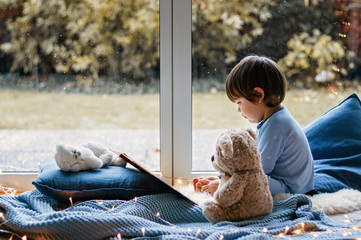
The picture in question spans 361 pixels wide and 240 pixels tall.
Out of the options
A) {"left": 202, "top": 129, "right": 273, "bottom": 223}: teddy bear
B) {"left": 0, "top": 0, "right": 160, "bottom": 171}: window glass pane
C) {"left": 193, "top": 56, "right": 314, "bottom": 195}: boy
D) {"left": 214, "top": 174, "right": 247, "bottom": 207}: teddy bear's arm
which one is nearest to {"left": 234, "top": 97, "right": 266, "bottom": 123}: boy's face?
{"left": 193, "top": 56, "right": 314, "bottom": 195}: boy

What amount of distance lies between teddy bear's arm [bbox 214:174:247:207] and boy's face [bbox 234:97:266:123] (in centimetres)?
34

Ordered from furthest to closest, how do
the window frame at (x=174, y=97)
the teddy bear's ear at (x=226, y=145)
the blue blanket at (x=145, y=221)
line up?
1. the window frame at (x=174, y=97)
2. the teddy bear's ear at (x=226, y=145)
3. the blue blanket at (x=145, y=221)

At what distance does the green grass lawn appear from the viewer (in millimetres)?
2324

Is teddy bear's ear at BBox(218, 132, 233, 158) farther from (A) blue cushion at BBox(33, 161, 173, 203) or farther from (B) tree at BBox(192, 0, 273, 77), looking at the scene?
(B) tree at BBox(192, 0, 273, 77)

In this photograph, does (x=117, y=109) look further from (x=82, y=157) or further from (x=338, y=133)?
(x=338, y=133)

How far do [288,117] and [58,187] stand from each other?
929mm

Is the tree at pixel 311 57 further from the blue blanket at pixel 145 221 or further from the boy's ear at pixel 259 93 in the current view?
the blue blanket at pixel 145 221

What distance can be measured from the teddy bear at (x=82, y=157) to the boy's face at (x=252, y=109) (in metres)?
0.59

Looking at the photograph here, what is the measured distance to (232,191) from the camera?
169 centimetres

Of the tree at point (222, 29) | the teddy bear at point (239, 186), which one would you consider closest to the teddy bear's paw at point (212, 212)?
the teddy bear at point (239, 186)

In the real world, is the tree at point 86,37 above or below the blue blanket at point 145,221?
above

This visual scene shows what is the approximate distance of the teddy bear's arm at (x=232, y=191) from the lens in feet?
5.53

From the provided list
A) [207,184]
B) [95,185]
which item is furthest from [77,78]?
[207,184]

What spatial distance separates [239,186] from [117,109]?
88cm
